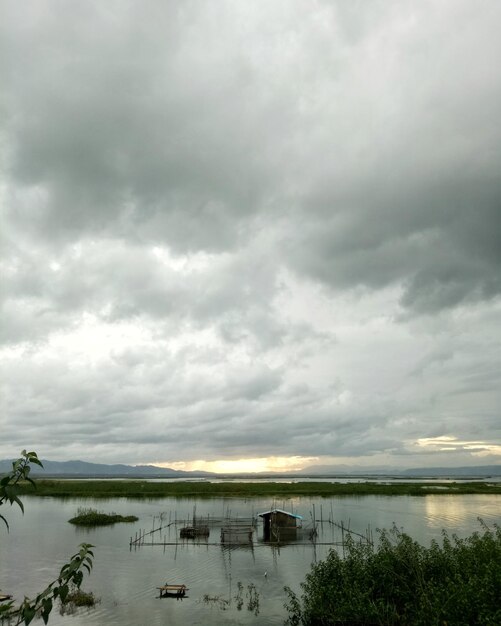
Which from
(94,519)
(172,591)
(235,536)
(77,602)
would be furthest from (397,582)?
(94,519)

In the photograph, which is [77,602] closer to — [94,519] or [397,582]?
[397,582]

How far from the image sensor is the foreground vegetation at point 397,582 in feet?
59.5

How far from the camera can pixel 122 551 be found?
147 feet

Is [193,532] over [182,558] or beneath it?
over

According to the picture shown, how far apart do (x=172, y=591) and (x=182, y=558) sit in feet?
41.9

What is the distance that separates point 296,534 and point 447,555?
106 ft

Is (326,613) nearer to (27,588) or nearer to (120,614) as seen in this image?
(120,614)

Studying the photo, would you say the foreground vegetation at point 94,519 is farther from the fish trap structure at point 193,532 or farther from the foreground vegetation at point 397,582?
the foreground vegetation at point 397,582

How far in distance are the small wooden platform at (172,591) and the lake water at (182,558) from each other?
469 millimetres

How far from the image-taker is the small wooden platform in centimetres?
2991

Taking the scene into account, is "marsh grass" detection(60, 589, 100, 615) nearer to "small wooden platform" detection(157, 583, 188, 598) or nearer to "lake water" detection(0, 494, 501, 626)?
"lake water" detection(0, 494, 501, 626)

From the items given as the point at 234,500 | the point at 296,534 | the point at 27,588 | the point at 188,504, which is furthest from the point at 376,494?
the point at 27,588

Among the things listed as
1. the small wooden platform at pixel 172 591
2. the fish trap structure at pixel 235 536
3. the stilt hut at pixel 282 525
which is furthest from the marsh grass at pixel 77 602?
the stilt hut at pixel 282 525

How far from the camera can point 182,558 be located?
42.7 meters
